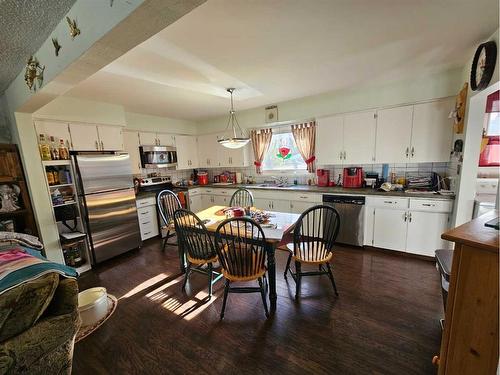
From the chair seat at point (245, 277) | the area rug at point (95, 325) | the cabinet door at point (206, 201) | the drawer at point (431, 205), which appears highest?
the drawer at point (431, 205)

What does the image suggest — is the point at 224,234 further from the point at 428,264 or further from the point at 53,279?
the point at 428,264

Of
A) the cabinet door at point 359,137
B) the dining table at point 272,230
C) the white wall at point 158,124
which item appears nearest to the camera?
the dining table at point 272,230

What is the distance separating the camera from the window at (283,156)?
4180mm

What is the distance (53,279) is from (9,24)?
63.5 inches

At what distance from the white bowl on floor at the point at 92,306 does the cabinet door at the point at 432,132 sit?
4.05 metres

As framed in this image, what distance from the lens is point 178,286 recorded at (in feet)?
8.04

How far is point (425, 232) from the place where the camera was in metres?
2.70

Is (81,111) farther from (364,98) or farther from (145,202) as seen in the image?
(364,98)

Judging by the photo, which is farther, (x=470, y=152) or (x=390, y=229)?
(x=390, y=229)

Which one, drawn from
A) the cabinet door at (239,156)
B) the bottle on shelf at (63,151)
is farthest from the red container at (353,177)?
the bottle on shelf at (63,151)

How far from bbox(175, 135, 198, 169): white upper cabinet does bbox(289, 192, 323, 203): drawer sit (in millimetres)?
2511

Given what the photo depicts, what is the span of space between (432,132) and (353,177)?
110 cm

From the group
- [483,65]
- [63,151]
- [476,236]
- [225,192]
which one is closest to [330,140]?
[483,65]

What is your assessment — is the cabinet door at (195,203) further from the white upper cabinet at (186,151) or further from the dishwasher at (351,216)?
the dishwasher at (351,216)
